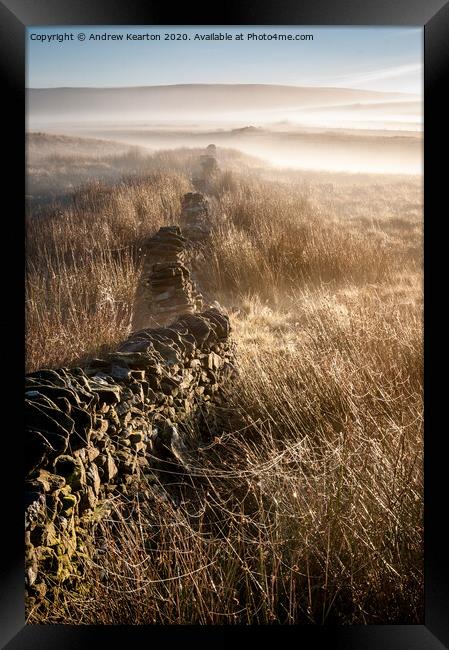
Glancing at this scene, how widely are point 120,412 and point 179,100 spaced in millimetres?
1493

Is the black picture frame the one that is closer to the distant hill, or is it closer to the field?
the field

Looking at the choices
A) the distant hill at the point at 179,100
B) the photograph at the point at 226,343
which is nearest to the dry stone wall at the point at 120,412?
the photograph at the point at 226,343

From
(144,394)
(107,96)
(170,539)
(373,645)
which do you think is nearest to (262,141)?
(107,96)

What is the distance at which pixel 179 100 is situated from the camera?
110 inches

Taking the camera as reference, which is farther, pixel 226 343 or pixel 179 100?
pixel 226 343

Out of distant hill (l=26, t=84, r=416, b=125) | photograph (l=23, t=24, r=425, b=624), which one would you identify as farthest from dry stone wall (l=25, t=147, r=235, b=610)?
distant hill (l=26, t=84, r=416, b=125)

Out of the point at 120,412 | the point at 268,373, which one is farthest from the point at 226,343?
the point at 120,412
